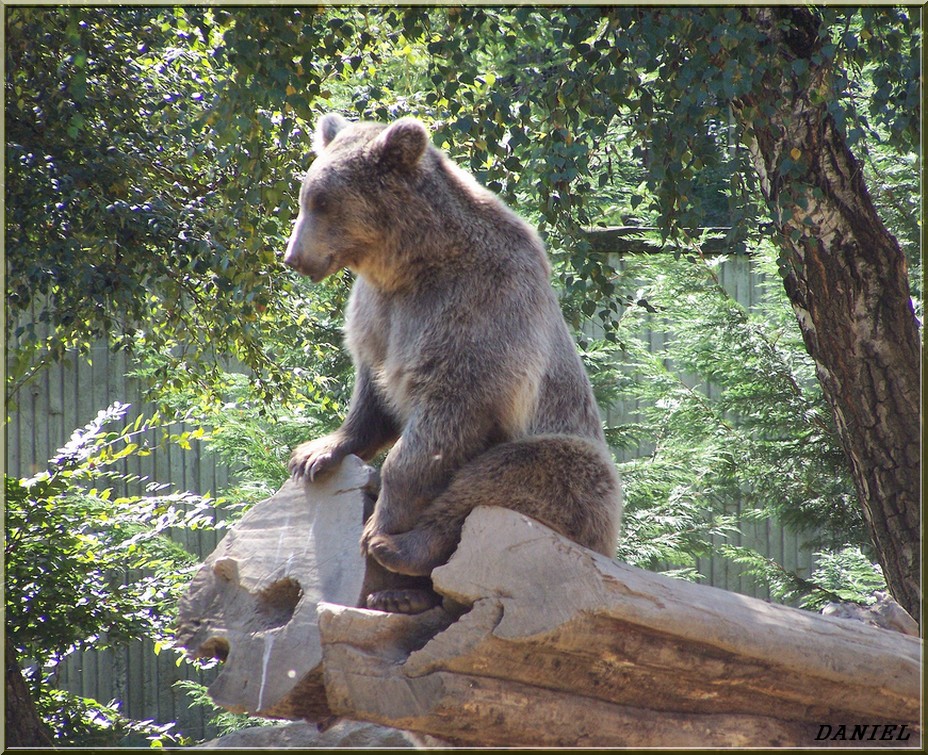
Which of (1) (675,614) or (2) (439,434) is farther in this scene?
(2) (439,434)

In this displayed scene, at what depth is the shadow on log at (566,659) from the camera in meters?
2.78

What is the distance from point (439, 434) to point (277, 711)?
39.4 inches

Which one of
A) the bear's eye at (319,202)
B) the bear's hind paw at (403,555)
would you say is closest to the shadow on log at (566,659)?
the bear's hind paw at (403,555)

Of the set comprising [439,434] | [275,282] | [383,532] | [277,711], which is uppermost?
[275,282]

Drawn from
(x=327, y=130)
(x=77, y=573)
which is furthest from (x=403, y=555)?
(x=77, y=573)

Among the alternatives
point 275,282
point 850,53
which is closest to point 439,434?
point 850,53

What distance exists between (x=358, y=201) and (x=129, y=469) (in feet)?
16.9

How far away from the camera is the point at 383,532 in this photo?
126 inches

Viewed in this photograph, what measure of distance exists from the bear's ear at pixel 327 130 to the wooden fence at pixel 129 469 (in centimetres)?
413

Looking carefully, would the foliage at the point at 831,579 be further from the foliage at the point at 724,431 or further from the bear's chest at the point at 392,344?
the bear's chest at the point at 392,344

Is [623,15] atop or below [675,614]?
atop

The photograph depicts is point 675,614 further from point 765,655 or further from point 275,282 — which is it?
point 275,282

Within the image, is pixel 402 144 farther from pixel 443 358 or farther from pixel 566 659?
pixel 566 659

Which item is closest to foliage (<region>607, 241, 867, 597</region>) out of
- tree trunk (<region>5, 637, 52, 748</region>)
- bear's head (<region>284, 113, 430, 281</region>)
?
bear's head (<region>284, 113, 430, 281</region>)
